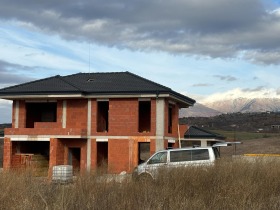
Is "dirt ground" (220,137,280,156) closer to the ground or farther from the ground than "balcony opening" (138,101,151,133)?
closer to the ground

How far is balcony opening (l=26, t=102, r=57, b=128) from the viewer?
39219mm

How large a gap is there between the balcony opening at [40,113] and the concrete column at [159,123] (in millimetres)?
9057

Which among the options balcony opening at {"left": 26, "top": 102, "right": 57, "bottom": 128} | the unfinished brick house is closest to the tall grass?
the unfinished brick house

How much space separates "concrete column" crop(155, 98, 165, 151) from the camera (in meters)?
34.8

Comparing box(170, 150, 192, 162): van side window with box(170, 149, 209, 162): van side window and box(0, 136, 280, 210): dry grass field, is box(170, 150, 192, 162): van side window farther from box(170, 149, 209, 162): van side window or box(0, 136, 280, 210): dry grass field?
box(0, 136, 280, 210): dry grass field

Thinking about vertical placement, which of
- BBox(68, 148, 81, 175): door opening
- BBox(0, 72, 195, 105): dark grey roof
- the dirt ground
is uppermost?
BBox(0, 72, 195, 105): dark grey roof

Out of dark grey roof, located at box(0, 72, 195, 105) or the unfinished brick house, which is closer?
the unfinished brick house

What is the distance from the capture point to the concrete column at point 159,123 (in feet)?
114

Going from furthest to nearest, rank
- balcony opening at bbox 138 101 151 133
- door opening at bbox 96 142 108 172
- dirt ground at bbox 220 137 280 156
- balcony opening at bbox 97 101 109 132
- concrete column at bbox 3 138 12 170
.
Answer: dirt ground at bbox 220 137 280 156
balcony opening at bbox 138 101 151 133
balcony opening at bbox 97 101 109 132
door opening at bbox 96 142 108 172
concrete column at bbox 3 138 12 170

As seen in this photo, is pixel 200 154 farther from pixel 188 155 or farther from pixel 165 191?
pixel 165 191

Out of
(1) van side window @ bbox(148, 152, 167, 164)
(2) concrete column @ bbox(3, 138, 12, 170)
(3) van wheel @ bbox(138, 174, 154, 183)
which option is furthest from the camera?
(2) concrete column @ bbox(3, 138, 12, 170)

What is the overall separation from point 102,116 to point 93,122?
1.74 metres

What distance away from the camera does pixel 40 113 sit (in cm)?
4031

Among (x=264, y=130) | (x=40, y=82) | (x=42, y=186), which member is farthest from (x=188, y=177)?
(x=264, y=130)
